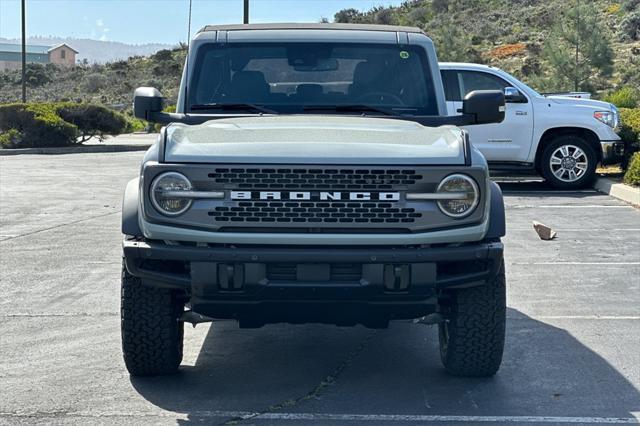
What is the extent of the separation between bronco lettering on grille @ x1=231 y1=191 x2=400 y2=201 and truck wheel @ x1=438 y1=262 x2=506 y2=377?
864 millimetres

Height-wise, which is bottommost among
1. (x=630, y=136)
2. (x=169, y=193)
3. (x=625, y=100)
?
(x=630, y=136)

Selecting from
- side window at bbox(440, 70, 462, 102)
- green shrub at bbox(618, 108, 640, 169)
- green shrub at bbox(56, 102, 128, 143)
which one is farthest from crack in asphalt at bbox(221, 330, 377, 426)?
green shrub at bbox(56, 102, 128, 143)

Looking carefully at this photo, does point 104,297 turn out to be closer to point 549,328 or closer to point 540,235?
point 549,328

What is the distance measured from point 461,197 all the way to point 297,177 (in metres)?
0.83

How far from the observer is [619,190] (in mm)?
16062

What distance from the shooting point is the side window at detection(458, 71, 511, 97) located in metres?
16.6

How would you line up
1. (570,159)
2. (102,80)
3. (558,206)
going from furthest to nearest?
(102,80) < (570,159) < (558,206)

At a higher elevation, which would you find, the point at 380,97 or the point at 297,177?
the point at 380,97

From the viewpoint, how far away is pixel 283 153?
18.3ft

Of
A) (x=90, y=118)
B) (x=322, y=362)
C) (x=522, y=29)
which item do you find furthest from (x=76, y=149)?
(x=522, y=29)

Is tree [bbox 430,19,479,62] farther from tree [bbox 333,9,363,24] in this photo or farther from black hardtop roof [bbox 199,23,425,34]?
black hardtop roof [bbox 199,23,425,34]

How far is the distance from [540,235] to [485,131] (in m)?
5.01

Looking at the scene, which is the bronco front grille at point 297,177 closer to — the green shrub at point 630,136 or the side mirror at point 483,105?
the side mirror at point 483,105

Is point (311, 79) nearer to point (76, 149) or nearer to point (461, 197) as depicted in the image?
point (461, 197)
